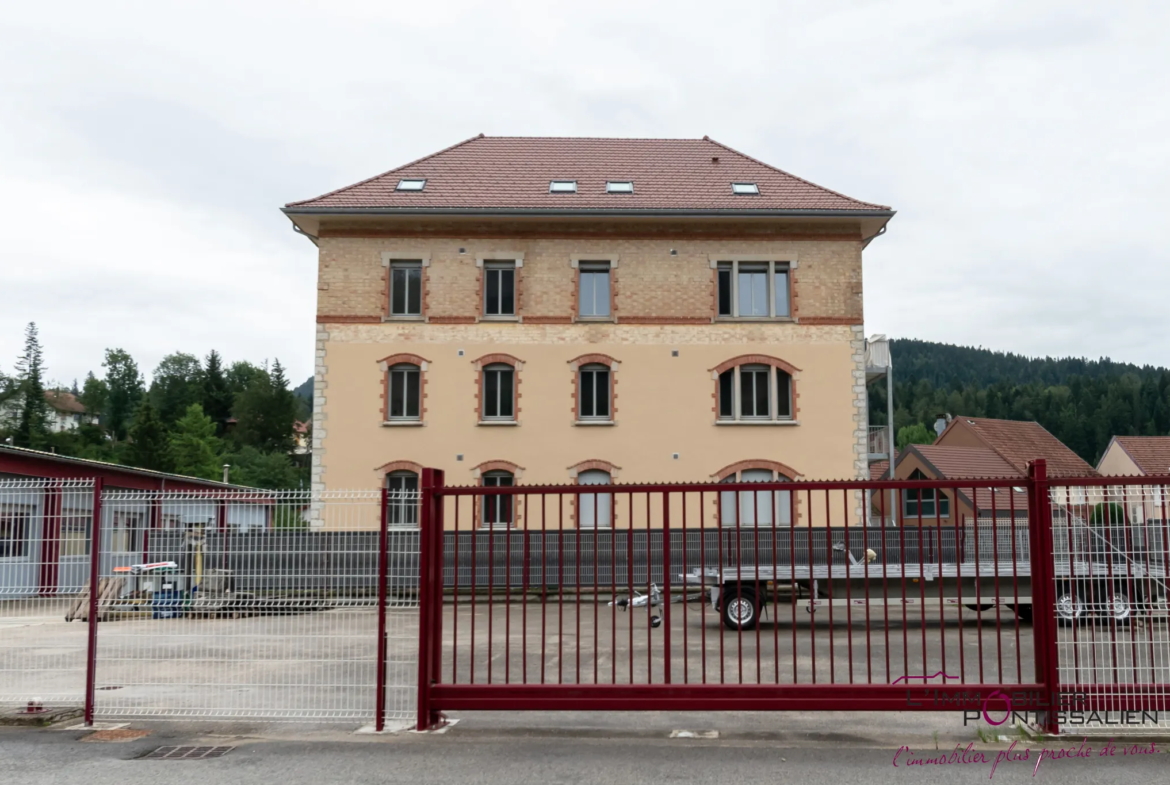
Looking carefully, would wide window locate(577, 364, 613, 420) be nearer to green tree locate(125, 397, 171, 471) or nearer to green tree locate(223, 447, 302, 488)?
green tree locate(125, 397, 171, 471)

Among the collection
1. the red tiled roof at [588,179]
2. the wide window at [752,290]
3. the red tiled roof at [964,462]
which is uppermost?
the red tiled roof at [588,179]

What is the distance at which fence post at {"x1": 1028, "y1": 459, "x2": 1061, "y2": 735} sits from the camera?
6.59 metres

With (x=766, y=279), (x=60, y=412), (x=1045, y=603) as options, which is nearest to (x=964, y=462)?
(x=766, y=279)

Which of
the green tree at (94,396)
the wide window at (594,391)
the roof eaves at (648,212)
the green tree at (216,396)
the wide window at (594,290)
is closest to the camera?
the roof eaves at (648,212)

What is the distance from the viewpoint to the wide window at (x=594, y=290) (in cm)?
2608

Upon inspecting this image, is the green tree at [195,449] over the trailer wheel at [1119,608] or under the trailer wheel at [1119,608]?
over

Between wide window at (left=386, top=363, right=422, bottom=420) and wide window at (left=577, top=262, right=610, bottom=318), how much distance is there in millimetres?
4593

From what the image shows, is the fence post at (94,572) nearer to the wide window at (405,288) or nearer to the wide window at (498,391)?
the wide window at (498,391)

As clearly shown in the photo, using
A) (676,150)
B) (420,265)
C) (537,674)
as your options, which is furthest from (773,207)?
(537,674)

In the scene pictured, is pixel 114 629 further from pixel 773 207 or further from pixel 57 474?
pixel 773 207

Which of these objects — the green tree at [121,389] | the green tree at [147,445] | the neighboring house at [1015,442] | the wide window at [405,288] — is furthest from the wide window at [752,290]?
the green tree at [121,389]

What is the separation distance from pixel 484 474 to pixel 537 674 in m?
Answer: 15.4

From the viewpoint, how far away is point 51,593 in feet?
24.8

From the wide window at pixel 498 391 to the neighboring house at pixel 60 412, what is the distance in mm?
61246
